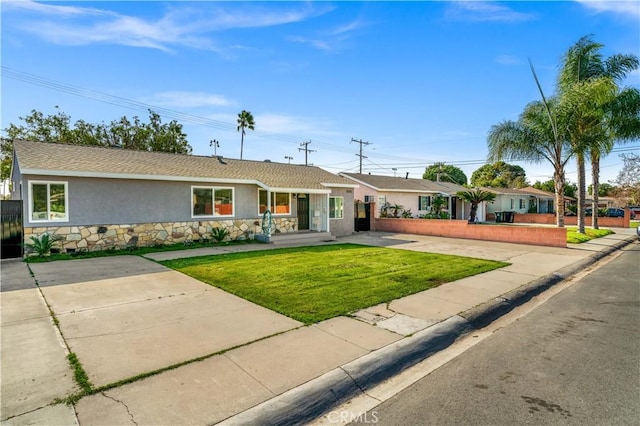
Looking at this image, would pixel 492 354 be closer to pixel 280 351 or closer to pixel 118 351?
pixel 280 351

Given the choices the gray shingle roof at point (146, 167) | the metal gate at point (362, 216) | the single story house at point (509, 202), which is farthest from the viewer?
the single story house at point (509, 202)

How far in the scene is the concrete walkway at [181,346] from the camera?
3025 mm

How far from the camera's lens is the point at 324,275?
843cm

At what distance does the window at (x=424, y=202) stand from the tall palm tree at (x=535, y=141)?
33.6 ft

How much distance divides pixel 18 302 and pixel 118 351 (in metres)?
3.63

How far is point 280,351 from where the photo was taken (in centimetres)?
417

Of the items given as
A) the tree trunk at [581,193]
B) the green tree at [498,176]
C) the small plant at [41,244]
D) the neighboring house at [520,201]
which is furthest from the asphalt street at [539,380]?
the green tree at [498,176]

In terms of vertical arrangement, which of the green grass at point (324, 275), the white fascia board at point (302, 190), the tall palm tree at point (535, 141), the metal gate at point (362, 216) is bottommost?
the green grass at point (324, 275)

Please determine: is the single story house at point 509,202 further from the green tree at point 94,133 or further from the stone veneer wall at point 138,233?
the green tree at point 94,133

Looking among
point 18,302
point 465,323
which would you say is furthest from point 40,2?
point 465,323

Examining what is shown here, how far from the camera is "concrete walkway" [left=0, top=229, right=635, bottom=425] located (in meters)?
3.03

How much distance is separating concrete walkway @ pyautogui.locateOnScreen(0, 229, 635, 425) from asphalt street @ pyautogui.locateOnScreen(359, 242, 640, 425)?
699mm

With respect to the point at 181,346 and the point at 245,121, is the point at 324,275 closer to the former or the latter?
the point at 181,346

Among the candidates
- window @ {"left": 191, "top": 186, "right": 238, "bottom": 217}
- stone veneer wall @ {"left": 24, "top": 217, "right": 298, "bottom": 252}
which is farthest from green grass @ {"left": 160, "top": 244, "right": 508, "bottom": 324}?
window @ {"left": 191, "top": 186, "right": 238, "bottom": 217}
